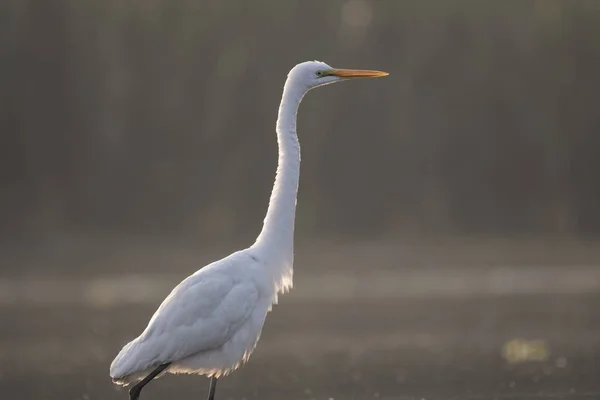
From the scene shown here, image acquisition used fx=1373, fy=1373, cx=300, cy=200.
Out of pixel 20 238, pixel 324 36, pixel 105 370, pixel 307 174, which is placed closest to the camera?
pixel 105 370

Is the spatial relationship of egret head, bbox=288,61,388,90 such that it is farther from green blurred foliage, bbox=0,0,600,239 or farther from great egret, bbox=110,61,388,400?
green blurred foliage, bbox=0,0,600,239

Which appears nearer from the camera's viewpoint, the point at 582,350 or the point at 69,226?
the point at 582,350

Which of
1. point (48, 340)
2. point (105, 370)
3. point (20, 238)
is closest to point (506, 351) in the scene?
point (105, 370)

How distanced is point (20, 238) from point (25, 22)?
6.89 m

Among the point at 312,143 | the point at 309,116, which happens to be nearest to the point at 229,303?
the point at 312,143

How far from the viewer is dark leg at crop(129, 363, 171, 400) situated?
7.76 meters

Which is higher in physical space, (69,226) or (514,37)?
(514,37)

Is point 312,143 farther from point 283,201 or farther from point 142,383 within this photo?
point 142,383

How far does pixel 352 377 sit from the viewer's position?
32.1 feet

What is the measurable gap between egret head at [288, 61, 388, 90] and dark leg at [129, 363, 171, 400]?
190 cm

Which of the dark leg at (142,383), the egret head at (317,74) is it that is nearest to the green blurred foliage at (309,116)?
the egret head at (317,74)

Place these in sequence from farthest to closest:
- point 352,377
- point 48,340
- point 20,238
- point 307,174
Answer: point 307,174 → point 20,238 → point 48,340 → point 352,377

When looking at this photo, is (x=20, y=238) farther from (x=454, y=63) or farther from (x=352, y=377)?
(x=352, y=377)

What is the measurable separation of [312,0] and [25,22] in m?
6.88
